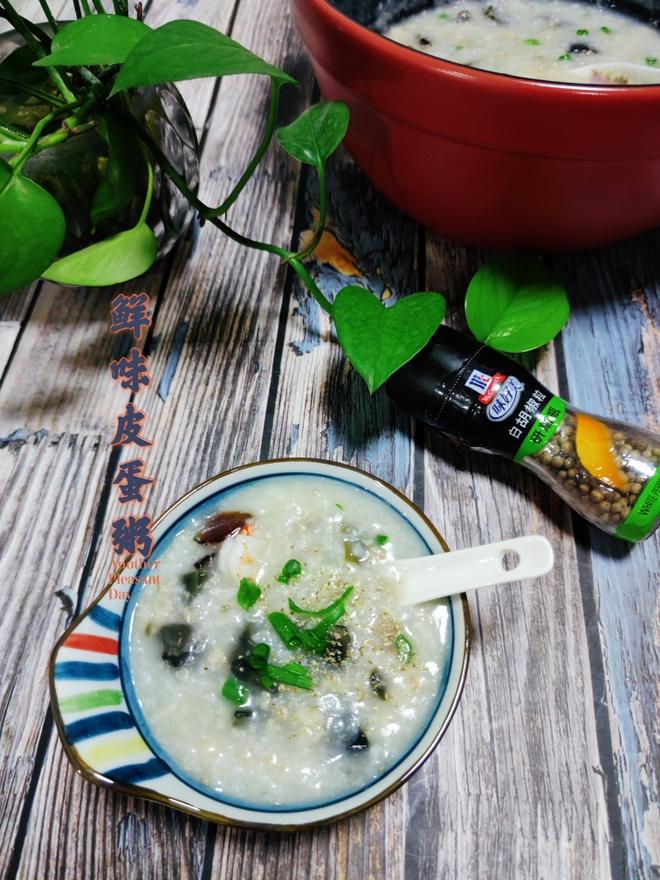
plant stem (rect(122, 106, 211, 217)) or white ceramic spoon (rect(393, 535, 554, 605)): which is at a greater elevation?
plant stem (rect(122, 106, 211, 217))

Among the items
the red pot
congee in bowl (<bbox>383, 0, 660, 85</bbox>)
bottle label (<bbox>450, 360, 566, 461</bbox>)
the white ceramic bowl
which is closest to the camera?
the white ceramic bowl

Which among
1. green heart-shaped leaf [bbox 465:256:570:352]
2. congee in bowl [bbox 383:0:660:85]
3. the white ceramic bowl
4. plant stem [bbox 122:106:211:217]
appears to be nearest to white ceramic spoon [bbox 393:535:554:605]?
the white ceramic bowl

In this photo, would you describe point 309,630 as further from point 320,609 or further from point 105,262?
point 105,262

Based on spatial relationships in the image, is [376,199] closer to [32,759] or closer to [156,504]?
[156,504]

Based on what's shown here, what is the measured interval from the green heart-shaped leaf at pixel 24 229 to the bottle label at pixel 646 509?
2.26 feet

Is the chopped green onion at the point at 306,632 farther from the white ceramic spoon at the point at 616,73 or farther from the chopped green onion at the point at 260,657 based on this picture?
the white ceramic spoon at the point at 616,73

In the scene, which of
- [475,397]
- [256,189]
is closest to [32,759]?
[475,397]

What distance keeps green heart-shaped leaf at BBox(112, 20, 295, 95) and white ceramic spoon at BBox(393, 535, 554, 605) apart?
1.75 feet

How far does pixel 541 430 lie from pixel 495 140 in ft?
1.08

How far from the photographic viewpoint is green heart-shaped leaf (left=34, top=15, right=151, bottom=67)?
0.73m

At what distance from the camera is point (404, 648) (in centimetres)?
77

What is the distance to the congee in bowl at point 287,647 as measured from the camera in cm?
72

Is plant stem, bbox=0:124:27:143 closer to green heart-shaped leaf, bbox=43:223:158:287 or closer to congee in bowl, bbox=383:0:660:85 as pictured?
green heart-shaped leaf, bbox=43:223:158:287

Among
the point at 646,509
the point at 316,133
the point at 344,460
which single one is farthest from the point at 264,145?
the point at 646,509
